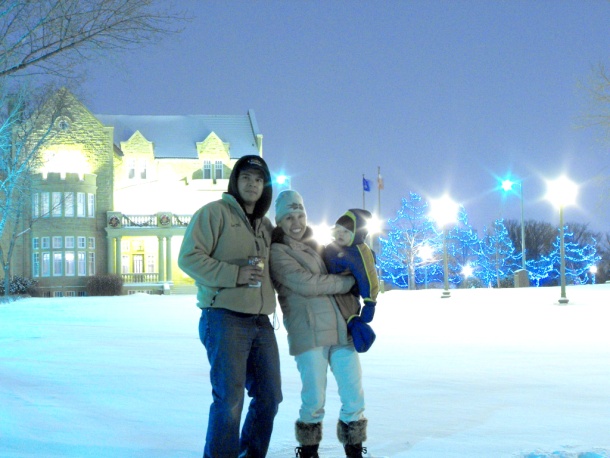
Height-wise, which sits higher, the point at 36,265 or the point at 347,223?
the point at 347,223

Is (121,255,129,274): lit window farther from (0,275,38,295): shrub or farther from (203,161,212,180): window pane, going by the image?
(203,161,212,180): window pane

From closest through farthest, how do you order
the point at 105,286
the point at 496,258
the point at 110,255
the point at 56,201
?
the point at 105,286 → the point at 56,201 → the point at 110,255 → the point at 496,258

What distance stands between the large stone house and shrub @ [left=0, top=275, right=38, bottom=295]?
3.06 feet

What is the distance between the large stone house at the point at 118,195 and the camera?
40.1 m

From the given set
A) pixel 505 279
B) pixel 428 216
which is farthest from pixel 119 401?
pixel 505 279

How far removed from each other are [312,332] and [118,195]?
40907mm

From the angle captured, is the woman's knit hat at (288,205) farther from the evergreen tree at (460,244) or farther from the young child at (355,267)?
the evergreen tree at (460,244)

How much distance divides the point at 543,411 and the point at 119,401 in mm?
4035

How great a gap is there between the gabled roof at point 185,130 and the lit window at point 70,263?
8742 millimetres

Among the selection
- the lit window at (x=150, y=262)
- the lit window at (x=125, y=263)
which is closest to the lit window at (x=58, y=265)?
the lit window at (x=125, y=263)

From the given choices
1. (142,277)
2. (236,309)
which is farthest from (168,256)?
(236,309)

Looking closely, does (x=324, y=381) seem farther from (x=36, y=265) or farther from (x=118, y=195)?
(x=118, y=195)

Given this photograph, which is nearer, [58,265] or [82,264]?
[58,265]

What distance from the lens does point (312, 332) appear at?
4.67 metres
